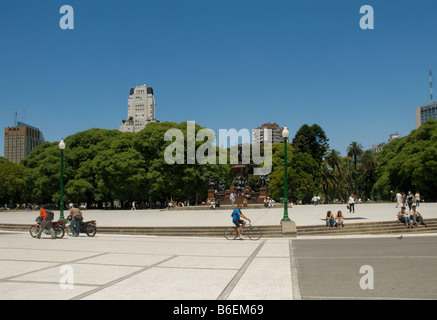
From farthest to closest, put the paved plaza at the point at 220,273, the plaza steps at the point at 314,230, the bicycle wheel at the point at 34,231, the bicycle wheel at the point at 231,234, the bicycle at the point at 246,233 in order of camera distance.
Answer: the plaza steps at the point at 314,230
the bicycle wheel at the point at 34,231
the bicycle wheel at the point at 231,234
the bicycle at the point at 246,233
the paved plaza at the point at 220,273

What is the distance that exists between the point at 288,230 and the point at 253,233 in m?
1.93

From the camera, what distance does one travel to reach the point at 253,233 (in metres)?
18.5

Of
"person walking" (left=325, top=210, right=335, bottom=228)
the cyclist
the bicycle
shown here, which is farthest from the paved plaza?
"person walking" (left=325, top=210, right=335, bottom=228)

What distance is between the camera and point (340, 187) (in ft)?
268

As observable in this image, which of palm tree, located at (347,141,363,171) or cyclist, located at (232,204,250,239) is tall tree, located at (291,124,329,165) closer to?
palm tree, located at (347,141,363,171)

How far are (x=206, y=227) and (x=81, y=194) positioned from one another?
137ft

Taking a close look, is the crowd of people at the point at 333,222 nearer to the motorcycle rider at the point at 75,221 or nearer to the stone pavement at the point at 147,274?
the stone pavement at the point at 147,274

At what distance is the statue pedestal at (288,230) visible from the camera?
62.1 feet

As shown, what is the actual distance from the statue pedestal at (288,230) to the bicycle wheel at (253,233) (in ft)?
4.59

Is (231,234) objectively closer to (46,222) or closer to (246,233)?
(246,233)

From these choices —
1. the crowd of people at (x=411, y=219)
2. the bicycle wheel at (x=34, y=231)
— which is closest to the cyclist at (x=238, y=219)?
the crowd of people at (x=411, y=219)

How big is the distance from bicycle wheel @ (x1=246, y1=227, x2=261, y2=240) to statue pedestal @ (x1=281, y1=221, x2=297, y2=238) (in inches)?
55.1

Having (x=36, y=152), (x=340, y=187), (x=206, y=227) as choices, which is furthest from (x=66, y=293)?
(x=340, y=187)

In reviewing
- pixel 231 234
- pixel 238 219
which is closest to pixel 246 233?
pixel 231 234
